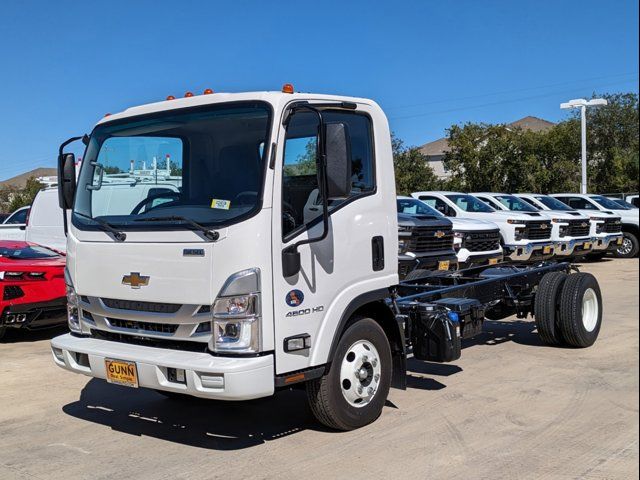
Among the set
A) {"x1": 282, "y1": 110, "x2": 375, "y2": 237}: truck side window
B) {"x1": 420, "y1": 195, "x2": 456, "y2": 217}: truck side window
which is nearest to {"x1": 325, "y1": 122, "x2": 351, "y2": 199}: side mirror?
{"x1": 282, "y1": 110, "x2": 375, "y2": 237}: truck side window

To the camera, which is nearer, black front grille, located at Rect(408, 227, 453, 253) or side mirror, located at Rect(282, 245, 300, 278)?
side mirror, located at Rect(282, 245, 300, 278)

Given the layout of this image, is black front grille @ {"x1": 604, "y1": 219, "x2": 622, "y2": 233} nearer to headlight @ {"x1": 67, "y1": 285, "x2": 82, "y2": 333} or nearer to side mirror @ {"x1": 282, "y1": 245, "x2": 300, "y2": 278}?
side mirror @ {"x1": 282, "y1": 245, "x2": 300, "y2": 278}

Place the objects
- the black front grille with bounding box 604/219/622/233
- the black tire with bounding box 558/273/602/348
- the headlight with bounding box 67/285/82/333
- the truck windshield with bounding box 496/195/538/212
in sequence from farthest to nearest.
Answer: the black front grille with bounding box 604/219/622/233 → the truck windshield with bounding box 496/195/538/212 → the black tire with bounding box 558/273/602/348 → the headlight with bounding box 67/285/82/333

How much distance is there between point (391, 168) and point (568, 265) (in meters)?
4.60

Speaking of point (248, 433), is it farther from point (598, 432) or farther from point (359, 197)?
point (598, 432)

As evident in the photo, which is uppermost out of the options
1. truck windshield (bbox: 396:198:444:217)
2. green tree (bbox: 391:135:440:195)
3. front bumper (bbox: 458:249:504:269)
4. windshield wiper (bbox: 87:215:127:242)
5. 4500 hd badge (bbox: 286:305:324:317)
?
green tree (bbox: 391:135:440:195)

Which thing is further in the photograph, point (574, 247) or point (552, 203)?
point (552, 203)

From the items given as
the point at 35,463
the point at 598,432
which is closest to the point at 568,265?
the point at 598,432

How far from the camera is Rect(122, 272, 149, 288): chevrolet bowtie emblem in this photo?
16.2 feet

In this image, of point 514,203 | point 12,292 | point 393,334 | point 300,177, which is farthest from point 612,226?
point 300,177

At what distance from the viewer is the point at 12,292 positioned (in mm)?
9305

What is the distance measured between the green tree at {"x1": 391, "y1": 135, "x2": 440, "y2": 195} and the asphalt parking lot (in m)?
31.3

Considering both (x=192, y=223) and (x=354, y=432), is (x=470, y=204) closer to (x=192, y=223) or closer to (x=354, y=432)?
(x=354, y=432)

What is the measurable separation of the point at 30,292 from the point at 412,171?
3306cm
